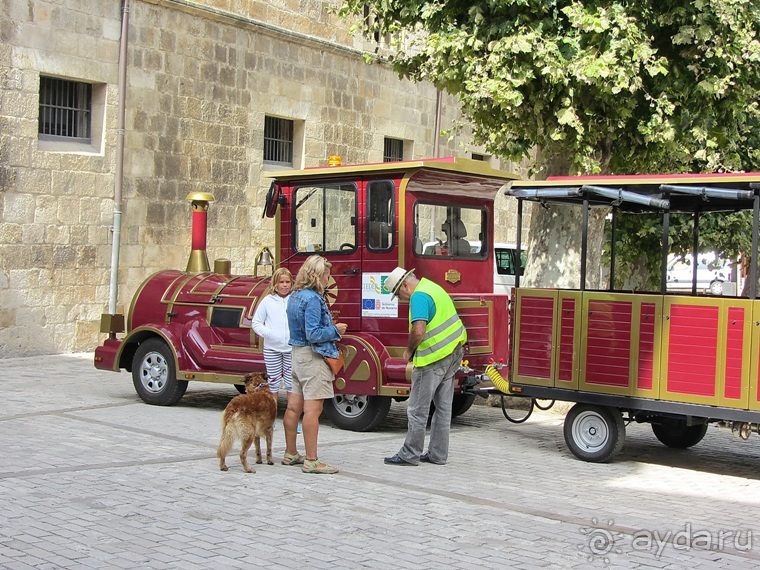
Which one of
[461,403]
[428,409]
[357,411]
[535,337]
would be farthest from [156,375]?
[535,337]

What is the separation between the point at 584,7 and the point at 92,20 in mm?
8237

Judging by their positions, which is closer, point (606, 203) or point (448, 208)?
point (606, 203)

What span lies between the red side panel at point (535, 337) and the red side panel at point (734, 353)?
165cm

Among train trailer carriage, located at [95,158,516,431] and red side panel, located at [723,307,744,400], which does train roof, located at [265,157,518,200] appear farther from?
red side panel, located at [723,307,744,400]

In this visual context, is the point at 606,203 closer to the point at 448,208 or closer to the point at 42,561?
the point at 448,208

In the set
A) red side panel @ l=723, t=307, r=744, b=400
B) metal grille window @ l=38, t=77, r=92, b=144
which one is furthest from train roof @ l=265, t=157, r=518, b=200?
metal grille window @ l=38, t=77, r=92, b=144

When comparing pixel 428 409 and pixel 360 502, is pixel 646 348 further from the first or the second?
pixel 360 502

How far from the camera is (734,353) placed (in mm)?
8633

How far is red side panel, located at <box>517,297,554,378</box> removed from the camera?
9.77 meters

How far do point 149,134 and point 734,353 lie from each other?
11437mm

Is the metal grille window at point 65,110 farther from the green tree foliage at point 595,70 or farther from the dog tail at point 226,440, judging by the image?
the dog tail at point 226,440

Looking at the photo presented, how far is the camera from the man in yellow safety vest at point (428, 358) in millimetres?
8875

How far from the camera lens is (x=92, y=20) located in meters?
16.6


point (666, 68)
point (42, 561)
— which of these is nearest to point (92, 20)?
point (666, 68)
